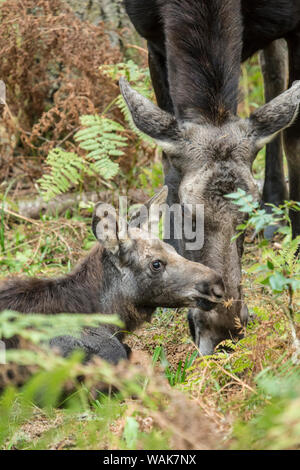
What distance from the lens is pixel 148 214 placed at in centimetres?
591

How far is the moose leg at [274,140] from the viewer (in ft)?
29.3

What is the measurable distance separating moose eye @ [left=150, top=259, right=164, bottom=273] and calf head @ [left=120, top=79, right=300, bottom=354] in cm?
41

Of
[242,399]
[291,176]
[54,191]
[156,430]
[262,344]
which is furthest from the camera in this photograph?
[54,191]

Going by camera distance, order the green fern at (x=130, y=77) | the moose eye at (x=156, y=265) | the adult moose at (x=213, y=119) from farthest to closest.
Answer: the green fern at (x=130, y=77)
the adult moose at (x=213, y=119)
the moose eye at (x=156, y=265)

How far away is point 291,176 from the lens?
7758 mm

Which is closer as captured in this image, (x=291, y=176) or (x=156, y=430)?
(x=156, y=430)

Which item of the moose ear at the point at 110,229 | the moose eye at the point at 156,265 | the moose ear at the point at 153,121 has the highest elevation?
the moose ear at the point at 153,121

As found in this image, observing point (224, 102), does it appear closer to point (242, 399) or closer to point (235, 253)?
point (235, 253)

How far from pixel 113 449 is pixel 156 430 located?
317 millimetres

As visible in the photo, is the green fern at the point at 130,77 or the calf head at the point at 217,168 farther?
the green fern at the point at 130,77

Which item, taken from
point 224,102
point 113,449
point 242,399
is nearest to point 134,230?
point 224,102

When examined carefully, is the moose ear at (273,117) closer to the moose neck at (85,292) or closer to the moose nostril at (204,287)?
the moose nostril at (204,287)

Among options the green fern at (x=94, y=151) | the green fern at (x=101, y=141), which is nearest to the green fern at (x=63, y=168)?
the green fern at (x=94, y=151)

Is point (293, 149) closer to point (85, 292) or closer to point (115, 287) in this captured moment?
point (115, 287)
